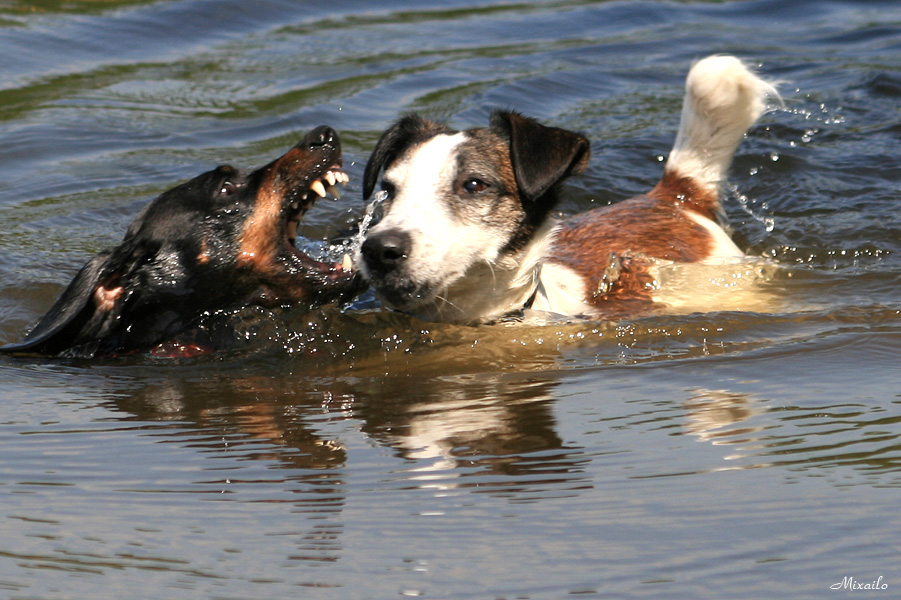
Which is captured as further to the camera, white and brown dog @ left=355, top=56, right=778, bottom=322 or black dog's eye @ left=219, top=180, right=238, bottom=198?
black dog's eye @ left=219, top=180, right=238, bottom=198

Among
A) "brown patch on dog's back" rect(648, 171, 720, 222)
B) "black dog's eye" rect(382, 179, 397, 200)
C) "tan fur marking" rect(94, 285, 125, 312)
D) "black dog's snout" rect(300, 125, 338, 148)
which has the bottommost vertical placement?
"tan fur marking" rect(94, 285, 125, 312)

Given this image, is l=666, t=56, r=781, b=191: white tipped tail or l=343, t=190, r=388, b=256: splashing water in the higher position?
l=666, t=56, r=781, b=191: white tipped tail

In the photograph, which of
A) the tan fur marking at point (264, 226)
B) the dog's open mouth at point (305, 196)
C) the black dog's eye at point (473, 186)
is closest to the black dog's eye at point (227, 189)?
the tan fur marking at point (264, 226)

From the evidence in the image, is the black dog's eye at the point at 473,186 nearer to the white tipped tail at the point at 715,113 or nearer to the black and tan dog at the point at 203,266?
the black and tan dog at the point at 203,266

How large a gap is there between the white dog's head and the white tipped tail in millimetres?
1150

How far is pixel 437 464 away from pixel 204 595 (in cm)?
95

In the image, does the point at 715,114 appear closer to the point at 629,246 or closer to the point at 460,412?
the point at 629,246

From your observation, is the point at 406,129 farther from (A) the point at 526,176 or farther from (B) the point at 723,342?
(B) the point at 723,342

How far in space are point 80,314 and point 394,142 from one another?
167 centimetres

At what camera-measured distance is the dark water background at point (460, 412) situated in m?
2.73

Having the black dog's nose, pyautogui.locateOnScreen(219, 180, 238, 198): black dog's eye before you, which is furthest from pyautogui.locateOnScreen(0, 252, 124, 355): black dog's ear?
the black dog's nose

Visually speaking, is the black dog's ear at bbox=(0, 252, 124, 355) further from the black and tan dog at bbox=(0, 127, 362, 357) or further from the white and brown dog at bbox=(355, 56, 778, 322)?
the white and brown dog at bbox=(355, 56, 778, 322)

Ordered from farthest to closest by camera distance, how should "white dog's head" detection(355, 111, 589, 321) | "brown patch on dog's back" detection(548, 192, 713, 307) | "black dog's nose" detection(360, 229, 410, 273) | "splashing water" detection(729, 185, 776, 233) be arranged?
"splashing water" detection(729, 185, 776, 233), "brown patch on dog's back" detection(548, 192, 713, 307), "white dog's head" detection(355, 111, 589, 321), "black dog's nose" detection(360, 229, 410, 273)

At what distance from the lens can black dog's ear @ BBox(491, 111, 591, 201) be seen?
15.8 ft
